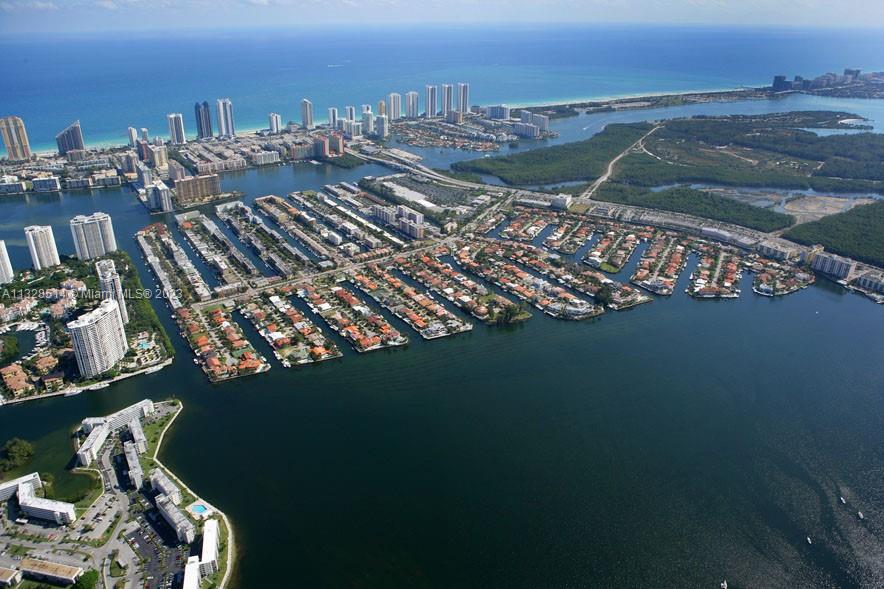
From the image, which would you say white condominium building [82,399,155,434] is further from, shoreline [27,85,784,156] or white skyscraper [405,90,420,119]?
white skyscraper [405,90,420,119]

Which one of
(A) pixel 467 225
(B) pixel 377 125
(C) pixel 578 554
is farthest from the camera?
(B) pixel 377 125

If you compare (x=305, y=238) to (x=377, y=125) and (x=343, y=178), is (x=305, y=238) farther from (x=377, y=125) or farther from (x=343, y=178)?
(x=377, y=125)

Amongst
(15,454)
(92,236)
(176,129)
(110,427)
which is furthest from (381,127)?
(15,454)

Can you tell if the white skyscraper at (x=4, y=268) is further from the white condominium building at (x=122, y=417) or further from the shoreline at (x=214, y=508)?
the shoreline at (x=214, y=508)

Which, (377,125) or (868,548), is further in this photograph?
(377,125)

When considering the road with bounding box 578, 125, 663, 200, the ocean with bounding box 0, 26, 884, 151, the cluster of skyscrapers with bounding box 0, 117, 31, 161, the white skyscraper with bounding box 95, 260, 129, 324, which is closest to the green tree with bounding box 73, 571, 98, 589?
the white skyscraper with bounding box 95, 260, 129, 324

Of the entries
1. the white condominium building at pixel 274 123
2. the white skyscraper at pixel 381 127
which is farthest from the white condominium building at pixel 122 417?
the white condominium building at pixel 274 123

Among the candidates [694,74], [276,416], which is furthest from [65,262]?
[694,74]
